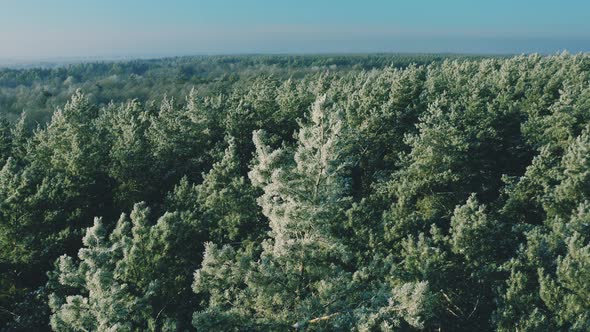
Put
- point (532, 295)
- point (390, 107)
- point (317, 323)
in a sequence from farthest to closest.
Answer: point (390, 107) < point (532, 295) < point (317, 323)

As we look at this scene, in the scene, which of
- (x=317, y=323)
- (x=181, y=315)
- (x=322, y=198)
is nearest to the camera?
(x=322, y=198)

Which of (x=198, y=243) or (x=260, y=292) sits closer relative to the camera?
(x=260, y=292)

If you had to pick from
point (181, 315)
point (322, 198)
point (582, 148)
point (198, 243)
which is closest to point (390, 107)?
point (582, 148)

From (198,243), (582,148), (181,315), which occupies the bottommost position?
(181,315)

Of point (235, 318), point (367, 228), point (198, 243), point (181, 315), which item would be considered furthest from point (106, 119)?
point (235, 318)

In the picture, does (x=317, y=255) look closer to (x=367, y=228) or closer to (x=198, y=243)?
(x=367, y=228)

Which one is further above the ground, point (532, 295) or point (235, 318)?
point (235, 318)

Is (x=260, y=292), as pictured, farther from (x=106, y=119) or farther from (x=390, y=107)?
(x=106, y=119)
